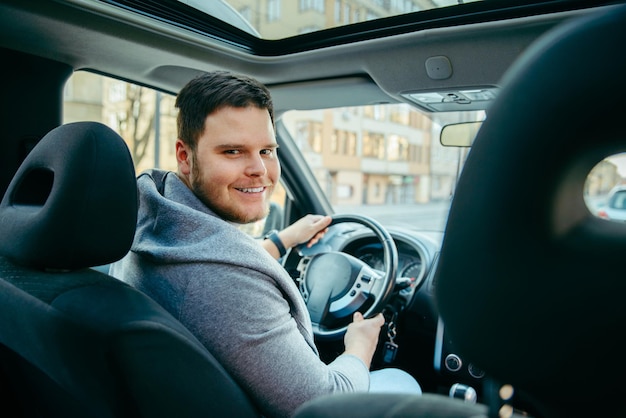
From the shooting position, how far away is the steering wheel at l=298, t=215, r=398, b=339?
→ 7.45 feet

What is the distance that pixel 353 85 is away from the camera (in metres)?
2.63

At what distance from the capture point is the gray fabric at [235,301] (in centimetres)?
124

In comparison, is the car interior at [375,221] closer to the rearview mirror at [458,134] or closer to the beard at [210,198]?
the rearview mirror at [458,134]

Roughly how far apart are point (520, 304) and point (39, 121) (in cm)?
230

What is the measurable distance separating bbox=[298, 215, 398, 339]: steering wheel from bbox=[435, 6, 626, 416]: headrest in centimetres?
165

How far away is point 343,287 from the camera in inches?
92.8

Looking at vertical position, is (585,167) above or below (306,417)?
above

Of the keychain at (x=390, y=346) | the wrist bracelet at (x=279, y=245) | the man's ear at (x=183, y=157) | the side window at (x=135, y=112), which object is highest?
the side window at (x=135, y=112)

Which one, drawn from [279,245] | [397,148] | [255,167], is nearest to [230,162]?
[255,167]

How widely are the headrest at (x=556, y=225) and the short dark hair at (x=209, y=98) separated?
113 centimetres

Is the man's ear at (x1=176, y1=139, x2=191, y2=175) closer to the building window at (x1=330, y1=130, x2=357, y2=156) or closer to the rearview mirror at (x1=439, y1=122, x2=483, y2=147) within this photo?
the rearview mirror at (x1=439, y1=122, x2=483, y2=147)

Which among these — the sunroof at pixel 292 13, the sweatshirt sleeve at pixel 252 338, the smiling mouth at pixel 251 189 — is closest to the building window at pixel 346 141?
the sunroof at pixel 292 13

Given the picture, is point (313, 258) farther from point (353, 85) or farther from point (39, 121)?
point (39, 121)

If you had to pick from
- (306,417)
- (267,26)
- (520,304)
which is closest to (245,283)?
(306,417)
